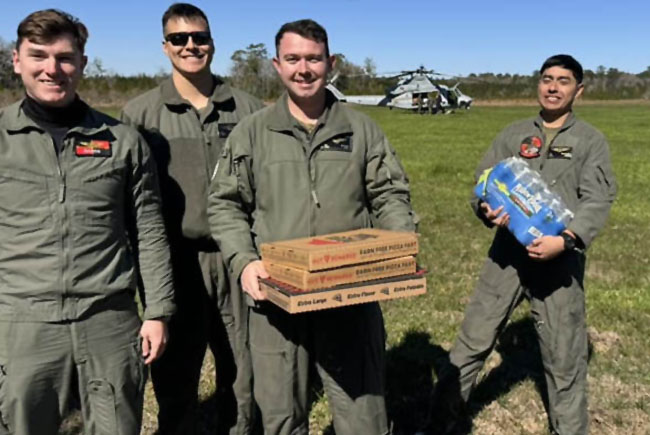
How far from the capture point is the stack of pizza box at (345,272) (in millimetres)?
2619

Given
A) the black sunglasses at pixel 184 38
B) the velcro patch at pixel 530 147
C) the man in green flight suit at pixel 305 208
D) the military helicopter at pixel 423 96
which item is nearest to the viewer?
the man in green flight suit at pixel 305 208

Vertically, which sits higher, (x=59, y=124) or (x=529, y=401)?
(x=59, y=124)

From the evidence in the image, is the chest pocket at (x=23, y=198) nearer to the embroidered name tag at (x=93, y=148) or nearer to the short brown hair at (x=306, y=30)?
the embroidered name tag at (x=93, y=148)

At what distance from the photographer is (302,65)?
9.86ft

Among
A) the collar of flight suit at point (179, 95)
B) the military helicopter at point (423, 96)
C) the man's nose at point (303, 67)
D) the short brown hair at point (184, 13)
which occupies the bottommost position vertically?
the military helicopter at point (423, 96)

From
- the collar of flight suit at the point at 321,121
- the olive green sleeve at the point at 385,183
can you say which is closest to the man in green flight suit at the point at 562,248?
the olive green sleeve at the point at 385,183

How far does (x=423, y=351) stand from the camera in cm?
577

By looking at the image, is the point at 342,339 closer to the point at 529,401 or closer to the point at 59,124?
the point at 59,124

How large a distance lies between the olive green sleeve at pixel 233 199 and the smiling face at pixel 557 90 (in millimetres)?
1970

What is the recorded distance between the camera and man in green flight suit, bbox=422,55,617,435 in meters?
3.89

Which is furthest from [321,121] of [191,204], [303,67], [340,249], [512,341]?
[512,341]

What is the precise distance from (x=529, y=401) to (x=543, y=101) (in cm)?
230

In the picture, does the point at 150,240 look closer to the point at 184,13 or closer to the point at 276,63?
the point at 276,63

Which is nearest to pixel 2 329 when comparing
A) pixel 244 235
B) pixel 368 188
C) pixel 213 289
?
pixel 244 235
